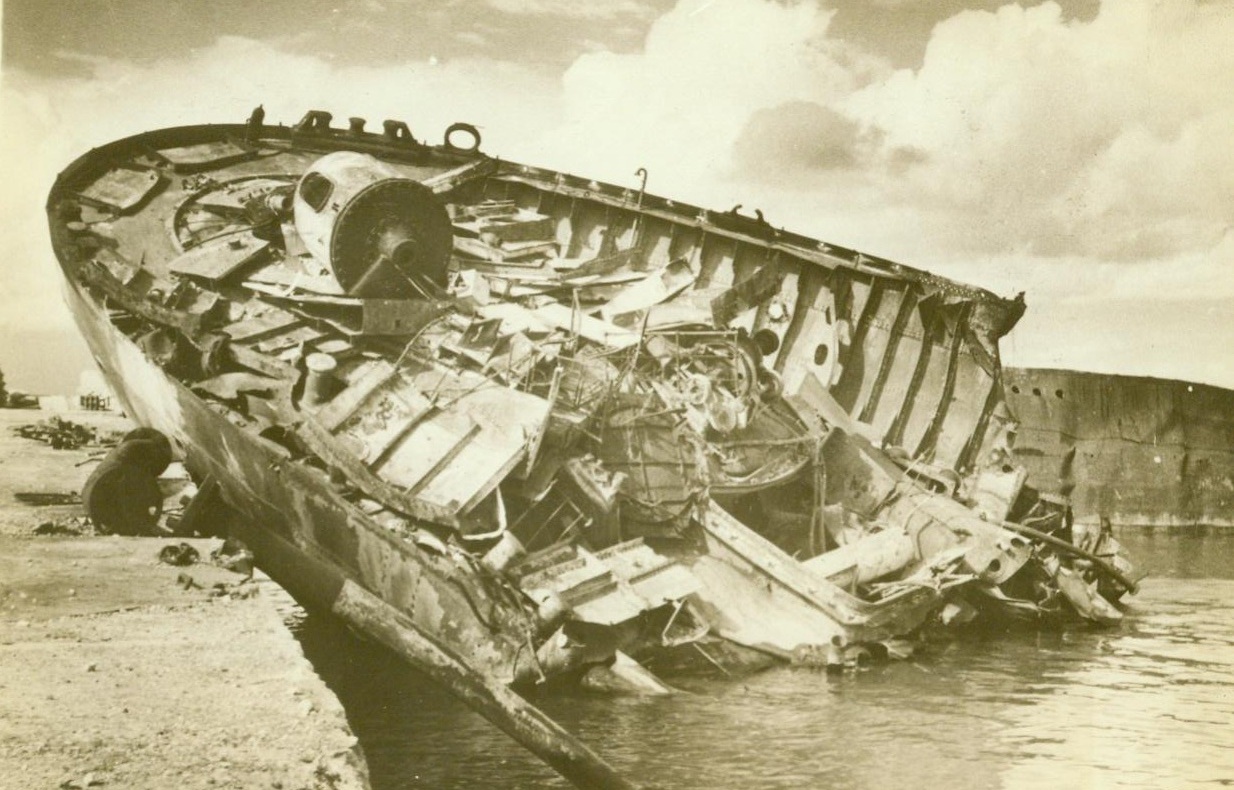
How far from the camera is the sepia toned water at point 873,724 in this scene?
507cm

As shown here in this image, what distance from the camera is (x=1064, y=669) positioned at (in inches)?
278

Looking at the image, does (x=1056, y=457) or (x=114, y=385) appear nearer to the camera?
(x=114, y=385)

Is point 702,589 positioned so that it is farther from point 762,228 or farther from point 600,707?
point 762,228

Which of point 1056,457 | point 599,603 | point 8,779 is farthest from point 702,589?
point 1056,457

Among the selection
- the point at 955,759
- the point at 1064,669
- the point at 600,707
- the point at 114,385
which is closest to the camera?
the point at 955,759

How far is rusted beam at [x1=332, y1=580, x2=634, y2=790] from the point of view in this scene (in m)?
3.79

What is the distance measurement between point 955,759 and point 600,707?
1.91 meters

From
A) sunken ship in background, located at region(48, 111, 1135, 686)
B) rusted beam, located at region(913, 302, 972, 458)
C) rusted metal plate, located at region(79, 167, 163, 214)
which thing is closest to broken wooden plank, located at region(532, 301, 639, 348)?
sunken ship in background, located at region(48, 111, 1135, 686)

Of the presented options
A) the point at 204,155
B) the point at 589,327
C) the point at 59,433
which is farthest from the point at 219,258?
the point at 59,433

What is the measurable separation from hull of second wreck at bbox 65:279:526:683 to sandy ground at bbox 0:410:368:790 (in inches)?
21.3

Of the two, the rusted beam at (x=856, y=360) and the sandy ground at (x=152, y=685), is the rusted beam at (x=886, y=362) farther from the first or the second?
the sandy ground at (x=152, y=685)

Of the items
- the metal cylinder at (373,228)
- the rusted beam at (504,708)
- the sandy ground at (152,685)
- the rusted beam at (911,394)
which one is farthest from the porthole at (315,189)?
the rusted beam at (911,394)

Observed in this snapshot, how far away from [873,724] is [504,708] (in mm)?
2705

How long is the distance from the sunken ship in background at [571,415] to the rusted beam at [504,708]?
3.4 inches
